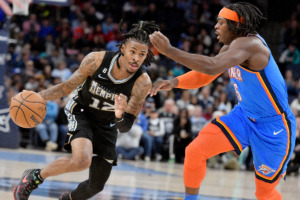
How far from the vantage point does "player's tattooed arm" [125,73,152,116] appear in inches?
210

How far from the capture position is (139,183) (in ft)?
28.1

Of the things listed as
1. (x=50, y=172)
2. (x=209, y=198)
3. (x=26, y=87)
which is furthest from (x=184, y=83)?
(x=26, y=87)

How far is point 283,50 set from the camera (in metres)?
17.6

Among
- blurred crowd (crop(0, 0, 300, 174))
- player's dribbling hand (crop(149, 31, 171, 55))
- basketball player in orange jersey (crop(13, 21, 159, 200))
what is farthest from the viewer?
blurred crowd (crop(0, 0, 300, 174))

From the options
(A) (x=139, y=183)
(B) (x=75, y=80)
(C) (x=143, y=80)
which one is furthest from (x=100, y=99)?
(A) (x=139, y=183)

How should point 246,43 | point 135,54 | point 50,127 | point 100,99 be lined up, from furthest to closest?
point 50,127, point 100,99, point 135,54, point 246,43

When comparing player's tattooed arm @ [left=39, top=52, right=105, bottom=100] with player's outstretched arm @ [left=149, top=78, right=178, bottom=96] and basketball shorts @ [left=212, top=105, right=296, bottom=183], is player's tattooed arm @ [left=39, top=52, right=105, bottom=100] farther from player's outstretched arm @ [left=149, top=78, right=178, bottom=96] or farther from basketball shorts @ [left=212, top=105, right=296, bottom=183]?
basketball shorts @ [left=212, top=105, right=296, bottom=183]

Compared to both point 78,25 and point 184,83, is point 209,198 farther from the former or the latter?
point 78,25

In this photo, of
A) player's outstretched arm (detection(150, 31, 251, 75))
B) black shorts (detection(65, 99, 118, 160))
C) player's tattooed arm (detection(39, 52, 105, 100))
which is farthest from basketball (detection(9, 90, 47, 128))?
player's outstretched arm (detection(150, 31, 251, 75))

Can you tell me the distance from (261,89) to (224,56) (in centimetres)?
75

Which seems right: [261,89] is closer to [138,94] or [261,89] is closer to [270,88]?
[270,88]

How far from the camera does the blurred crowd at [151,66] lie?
531 inches

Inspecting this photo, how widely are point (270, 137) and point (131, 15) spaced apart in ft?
45.9

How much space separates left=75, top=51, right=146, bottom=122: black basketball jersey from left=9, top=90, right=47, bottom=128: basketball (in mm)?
426
